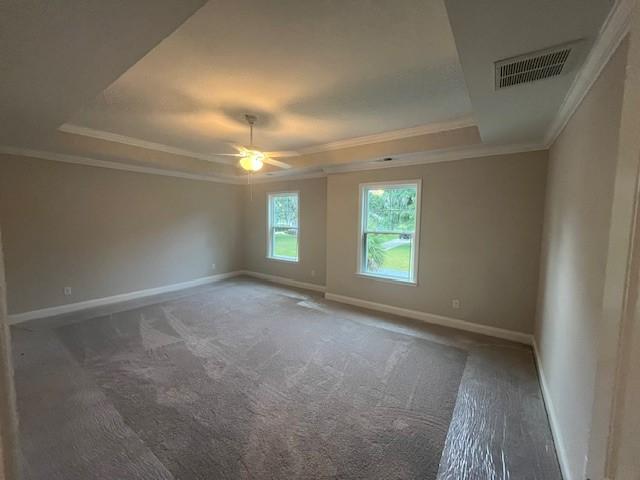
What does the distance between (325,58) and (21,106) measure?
105 inches

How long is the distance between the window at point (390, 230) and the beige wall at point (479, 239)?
0.43 ft

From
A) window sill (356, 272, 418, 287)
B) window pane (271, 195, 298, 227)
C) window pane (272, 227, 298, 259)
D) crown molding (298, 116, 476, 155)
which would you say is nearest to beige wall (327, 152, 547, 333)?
window sill (356, 272, 418, 287)

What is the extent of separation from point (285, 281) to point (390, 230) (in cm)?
274

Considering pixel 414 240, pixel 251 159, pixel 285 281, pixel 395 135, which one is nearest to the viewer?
pixel 251 159

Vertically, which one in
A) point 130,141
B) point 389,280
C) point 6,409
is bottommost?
point 389,280

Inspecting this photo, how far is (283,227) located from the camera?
20.6 feet

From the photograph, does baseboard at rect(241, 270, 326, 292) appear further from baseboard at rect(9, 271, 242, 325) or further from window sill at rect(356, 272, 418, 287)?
window sill at rect(356, 272, 418, 287)

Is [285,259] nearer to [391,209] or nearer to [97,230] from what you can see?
[391,209]

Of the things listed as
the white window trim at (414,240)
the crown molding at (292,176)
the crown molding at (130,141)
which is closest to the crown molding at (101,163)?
the crown molding at (130,141)

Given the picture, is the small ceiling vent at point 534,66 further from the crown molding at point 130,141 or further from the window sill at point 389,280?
the crown molding at point 130,141

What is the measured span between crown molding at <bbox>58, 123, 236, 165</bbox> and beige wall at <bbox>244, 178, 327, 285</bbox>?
1.30m

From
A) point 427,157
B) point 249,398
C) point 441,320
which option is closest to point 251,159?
point 427,157

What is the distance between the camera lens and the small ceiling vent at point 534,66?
1579mm

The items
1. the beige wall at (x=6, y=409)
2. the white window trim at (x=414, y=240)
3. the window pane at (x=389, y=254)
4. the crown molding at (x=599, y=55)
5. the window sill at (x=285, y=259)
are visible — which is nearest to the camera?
the beige wall at (x=6, y=409)
